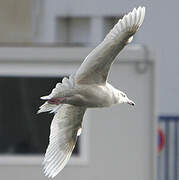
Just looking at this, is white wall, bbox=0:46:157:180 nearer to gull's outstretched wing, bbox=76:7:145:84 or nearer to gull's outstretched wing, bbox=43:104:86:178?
gull's outstretched wing, bbox=43:104:86:178

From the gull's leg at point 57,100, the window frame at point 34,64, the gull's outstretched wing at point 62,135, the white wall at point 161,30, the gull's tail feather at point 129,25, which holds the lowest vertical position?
the gull's outstretched wing at point 62,135

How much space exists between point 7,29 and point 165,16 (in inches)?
108

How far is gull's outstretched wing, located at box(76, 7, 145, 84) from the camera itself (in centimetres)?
1077

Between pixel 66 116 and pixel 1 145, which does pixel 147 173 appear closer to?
pixel 1 145

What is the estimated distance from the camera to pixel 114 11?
2044 cm

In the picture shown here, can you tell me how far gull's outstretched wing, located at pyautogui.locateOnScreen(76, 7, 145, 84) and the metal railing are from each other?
28.8 feet

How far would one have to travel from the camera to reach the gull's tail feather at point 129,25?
10.8 meters

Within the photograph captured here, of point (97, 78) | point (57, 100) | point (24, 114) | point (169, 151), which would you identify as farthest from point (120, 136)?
point (57, 100)

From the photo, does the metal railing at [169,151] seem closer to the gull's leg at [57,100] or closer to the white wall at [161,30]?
the white wall at [161,30]

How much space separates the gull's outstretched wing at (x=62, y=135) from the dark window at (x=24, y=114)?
12.8 feet

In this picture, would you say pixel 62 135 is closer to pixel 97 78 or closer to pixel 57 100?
pixel 97 78

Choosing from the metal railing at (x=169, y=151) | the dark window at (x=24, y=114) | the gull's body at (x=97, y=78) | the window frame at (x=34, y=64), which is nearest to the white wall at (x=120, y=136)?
the window frame at (x=34, y=64)

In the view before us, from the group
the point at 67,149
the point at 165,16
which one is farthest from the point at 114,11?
the point at 67,149

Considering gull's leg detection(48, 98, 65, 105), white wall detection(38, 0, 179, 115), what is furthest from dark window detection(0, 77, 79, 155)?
gull's leg detection(48, 98, 65, 105)
